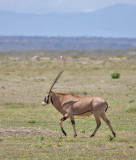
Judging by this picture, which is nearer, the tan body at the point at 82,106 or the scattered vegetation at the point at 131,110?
the tan body at the point at 82,106

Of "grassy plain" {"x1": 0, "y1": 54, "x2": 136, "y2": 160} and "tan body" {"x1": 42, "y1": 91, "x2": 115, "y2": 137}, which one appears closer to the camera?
"grassy plain" {"x1": 0, "y1": 54, "x2": 136, "y2": 160}

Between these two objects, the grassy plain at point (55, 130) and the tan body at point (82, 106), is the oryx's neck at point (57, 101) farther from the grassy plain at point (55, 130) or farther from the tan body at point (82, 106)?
the grassy plain at point (55, 130)

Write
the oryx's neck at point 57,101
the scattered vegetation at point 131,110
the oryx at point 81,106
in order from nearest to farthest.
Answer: the oryx at point 81,106 → the oryx's neck at point 57,101 → the scattered vegetation at point 131,110

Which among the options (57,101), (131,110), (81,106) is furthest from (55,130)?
(131,110)

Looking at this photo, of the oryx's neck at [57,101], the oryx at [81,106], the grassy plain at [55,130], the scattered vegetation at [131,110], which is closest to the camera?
the grassy plain at [55,130]

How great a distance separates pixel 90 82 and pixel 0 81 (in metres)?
5.92

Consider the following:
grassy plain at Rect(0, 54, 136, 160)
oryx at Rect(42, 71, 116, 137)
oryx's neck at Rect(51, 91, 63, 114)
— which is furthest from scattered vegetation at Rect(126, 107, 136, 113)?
oryx's neck at Rect(51, 91, 63, 114)

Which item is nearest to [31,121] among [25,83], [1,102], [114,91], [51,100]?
[51,100]

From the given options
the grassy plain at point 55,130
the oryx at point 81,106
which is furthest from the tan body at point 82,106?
the grassy plain at point 55,130

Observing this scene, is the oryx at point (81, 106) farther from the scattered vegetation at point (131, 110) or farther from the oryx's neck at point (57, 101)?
the scattered vegetation at point (131, 110)

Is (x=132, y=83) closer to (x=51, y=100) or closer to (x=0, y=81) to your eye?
(x=0, y=81)

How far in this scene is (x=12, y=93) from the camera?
26.9 m

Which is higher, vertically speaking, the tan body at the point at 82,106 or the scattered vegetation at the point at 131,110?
the tan body at the point at 82,106

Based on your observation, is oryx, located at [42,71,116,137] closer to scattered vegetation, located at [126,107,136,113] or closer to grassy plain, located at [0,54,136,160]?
grassy plain, located at [0,54,136,160]
